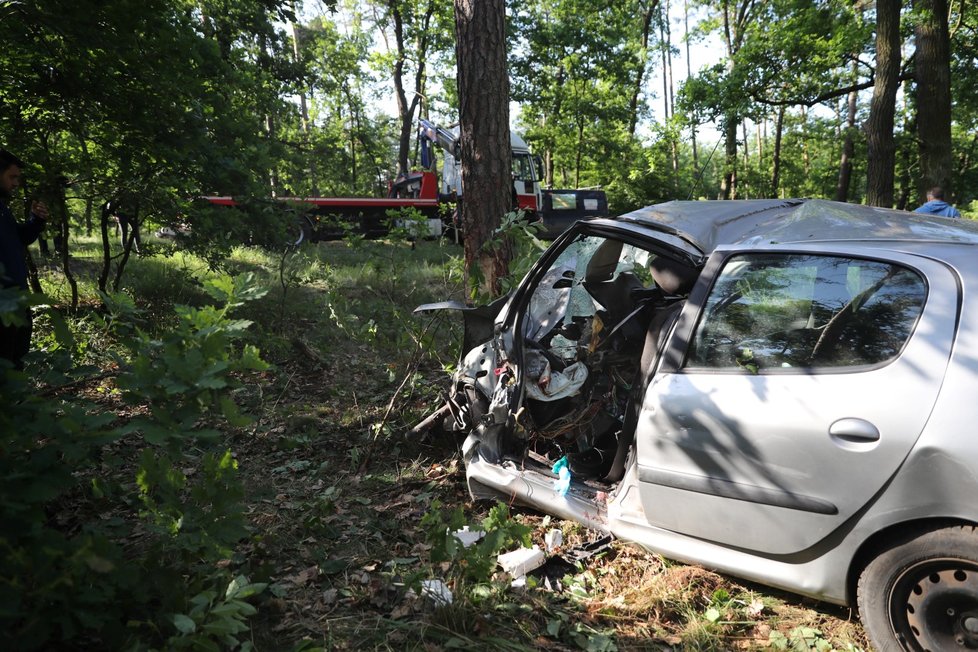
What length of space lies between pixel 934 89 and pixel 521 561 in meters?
10.4

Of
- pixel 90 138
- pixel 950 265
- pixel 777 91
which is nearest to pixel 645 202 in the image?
pixel 777 91

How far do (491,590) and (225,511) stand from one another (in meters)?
1.22

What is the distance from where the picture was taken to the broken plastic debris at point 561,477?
313 cm

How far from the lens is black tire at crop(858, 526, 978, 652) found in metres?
1.94

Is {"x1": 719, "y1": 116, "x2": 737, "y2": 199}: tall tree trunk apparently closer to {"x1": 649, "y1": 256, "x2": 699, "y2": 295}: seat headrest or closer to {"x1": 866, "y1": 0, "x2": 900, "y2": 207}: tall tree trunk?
{"x1": 866, "y1": 0, "x2": 900, "y2": 207}: tall tree trunk

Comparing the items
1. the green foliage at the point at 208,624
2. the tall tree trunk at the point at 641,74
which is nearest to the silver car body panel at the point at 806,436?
the green foliage at the point at 208,624

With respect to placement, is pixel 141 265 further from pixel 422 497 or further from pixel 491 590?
pixel 491 590

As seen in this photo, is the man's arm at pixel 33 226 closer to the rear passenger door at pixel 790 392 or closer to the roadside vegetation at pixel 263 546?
the roadside vegetation at pixel 263 546

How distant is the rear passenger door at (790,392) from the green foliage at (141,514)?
69.6 inches

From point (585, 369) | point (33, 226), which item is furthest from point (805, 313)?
point (33, 226)

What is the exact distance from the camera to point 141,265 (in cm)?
862

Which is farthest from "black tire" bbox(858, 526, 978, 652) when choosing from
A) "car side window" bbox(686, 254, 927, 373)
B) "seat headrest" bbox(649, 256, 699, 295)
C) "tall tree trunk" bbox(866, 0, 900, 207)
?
"tall tree trunk" bbox(866, 0, 900, 207)

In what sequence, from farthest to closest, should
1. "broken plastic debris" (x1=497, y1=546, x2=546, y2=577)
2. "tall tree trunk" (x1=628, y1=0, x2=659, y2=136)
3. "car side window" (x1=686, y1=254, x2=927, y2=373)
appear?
1. "tall tree trunk" (x1=628, y1=0, x2=659, y2=136)
2. "broken plastic debris" (x1=497, y1=546, x2=546, y2=577)
3. "car side window" (x1=686, y1=254, x2=927, y2=373)

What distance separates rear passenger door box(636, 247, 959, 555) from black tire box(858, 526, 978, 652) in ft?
0.69
